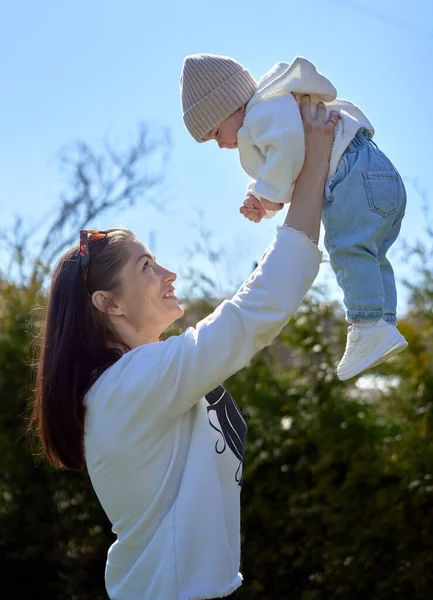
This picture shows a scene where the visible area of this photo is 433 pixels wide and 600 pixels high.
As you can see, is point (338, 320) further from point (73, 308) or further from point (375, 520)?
point (73, 308)

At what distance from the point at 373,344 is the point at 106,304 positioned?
743mm

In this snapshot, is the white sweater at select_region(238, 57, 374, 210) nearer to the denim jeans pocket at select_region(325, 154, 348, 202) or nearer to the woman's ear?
the denim jeans pocket at select_region(325, 154, 348, 202)

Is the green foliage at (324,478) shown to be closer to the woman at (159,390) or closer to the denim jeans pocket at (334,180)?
the woman at (159,390)

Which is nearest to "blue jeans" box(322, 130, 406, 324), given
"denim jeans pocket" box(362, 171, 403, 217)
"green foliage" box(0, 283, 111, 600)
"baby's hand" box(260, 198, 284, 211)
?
"denim jeans pocket" box(362, 171, 403, 217)

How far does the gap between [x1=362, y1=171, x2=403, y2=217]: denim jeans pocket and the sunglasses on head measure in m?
0.77

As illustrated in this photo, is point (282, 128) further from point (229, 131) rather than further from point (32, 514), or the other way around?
point (32, 514)

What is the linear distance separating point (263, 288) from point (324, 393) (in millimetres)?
2460

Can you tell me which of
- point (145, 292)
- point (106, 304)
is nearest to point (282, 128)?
point (145, 292)

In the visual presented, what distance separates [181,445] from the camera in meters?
2.15

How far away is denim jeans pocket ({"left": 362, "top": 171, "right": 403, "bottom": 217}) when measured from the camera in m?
2.04

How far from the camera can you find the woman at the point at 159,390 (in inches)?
79.7

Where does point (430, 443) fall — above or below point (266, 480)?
above

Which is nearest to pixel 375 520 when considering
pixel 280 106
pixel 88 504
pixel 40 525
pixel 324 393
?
pixel 324 393

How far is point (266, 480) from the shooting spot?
176 inches
